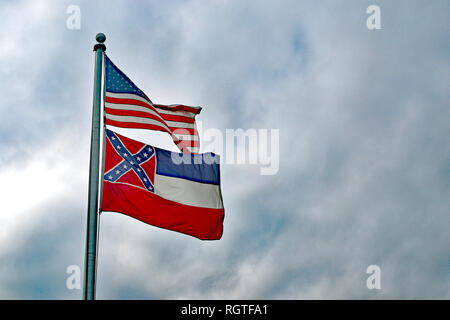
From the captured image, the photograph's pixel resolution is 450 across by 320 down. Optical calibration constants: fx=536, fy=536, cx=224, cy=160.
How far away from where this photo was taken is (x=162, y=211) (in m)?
17.0

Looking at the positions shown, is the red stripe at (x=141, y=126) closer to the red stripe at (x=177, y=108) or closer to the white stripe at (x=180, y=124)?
the white stripe at (x=180, y=124)

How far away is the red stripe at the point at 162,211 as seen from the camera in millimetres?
15758

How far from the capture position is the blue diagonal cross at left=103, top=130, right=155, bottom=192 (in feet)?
52.5

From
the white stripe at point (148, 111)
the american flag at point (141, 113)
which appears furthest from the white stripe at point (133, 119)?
the white stripe at point (148, 111)

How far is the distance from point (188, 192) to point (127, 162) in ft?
8.31

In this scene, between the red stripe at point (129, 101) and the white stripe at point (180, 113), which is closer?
the red stripe at point (129, 101)

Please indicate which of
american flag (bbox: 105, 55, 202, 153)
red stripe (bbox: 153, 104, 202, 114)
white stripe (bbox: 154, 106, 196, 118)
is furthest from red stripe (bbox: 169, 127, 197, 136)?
red stripe (bbox: 153, 104, 202, 114)

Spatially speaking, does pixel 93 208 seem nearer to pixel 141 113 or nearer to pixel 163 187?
pixel 163 187
